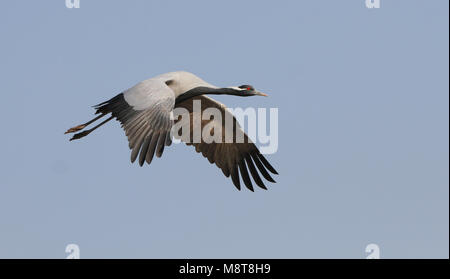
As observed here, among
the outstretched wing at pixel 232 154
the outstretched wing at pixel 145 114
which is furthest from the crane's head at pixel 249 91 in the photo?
the outstretched wing at pixel 145 114

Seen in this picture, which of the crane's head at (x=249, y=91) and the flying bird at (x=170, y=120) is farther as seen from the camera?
the crane's head at (x=249, y=91)

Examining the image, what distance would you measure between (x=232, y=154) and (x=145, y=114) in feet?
9.38

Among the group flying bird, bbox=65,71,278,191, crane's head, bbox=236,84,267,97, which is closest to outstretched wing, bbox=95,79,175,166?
flying bird, bbox=65,71,278,191

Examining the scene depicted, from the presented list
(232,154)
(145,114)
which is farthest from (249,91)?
(145,114)

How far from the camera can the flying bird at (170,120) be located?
9.53 m

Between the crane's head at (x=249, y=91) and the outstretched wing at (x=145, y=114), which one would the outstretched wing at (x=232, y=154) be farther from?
the outstretched wing at (x=145, y=114)

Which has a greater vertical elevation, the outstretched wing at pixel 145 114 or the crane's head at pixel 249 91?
the crane's head at pixel 249 91

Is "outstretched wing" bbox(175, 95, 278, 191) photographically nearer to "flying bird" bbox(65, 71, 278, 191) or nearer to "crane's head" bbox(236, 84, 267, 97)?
"flying bird" bbox(65, 71, 278, 191)

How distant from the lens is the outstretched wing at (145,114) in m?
9.40

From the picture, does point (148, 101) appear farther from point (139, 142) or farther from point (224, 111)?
point (224, 111)

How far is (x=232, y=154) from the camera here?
12.5m
